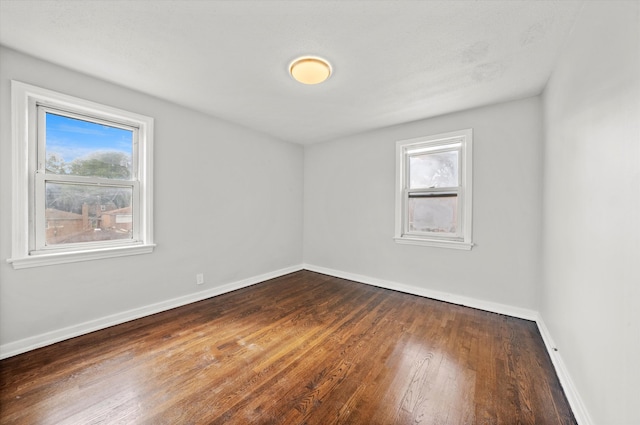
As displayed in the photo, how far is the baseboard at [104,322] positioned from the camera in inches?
78.1

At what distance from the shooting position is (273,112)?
317 centimetres

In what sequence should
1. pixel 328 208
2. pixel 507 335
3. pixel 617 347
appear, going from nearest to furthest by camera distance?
1. pixel 617 347
2. pixel 507 335
3. pixel 328 208

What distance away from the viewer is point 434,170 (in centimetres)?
339

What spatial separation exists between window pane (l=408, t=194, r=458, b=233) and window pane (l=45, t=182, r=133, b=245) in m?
3.61

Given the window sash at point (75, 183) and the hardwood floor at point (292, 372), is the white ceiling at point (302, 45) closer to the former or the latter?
the window sash at point (75, 183)

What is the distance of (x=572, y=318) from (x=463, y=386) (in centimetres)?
87

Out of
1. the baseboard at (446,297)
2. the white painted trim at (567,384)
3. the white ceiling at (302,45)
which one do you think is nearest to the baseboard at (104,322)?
the baseboard at (446,297)

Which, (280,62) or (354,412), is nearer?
(354,412)

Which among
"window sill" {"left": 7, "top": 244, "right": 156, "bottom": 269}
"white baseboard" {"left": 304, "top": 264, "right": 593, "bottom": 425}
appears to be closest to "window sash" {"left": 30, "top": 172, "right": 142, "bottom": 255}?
"window sill" {"left": 7, "top": 244, "right": 156, "bottom": 269}

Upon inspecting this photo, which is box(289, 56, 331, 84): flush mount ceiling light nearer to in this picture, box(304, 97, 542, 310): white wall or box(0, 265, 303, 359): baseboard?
box(304, 97, 542, 310): white wall

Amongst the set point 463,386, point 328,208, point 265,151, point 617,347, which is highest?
point 265,151

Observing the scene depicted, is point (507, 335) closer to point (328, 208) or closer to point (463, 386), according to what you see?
point (463, 386)

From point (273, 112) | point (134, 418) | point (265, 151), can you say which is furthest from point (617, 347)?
point (265, 151)

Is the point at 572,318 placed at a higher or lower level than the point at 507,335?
higher
